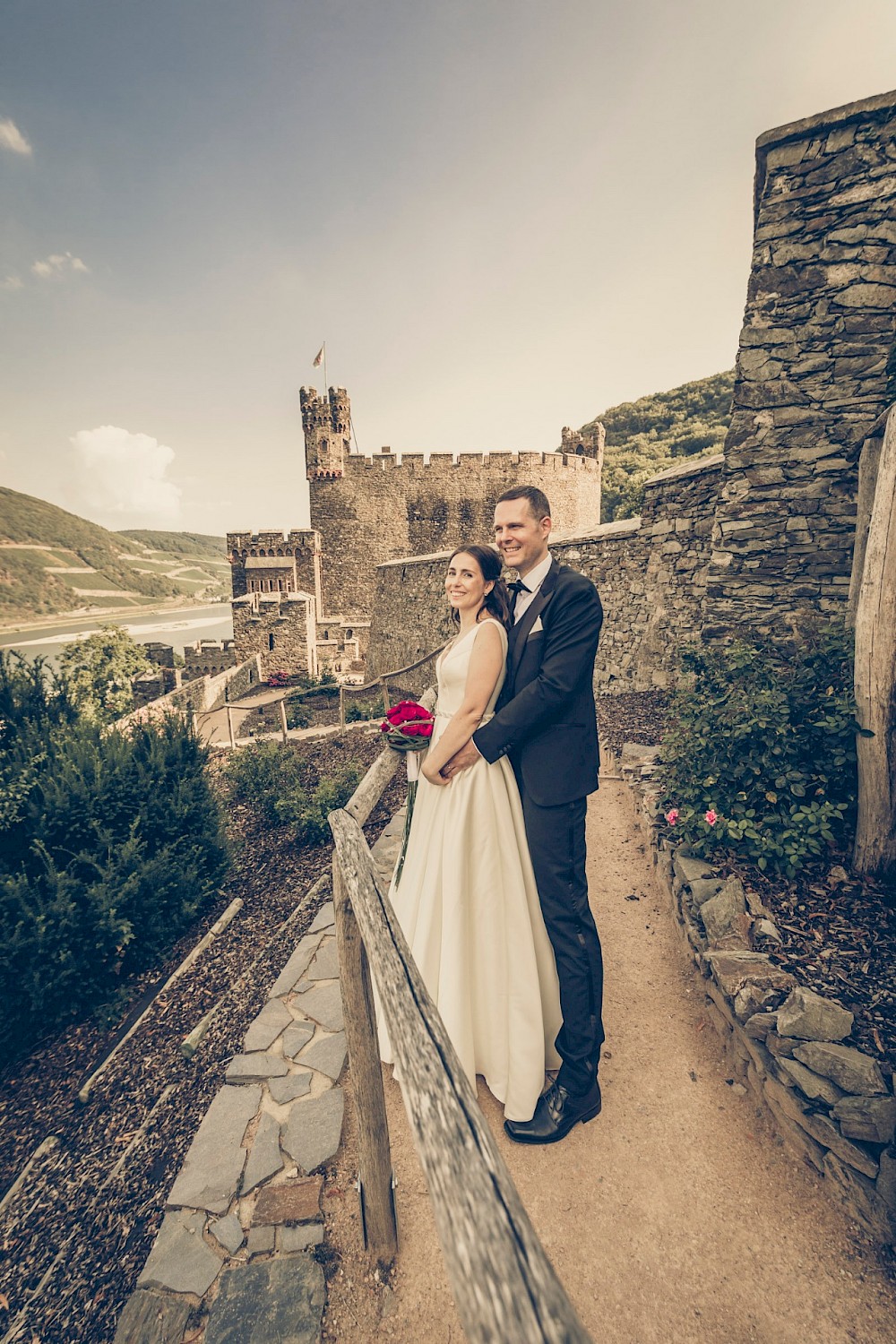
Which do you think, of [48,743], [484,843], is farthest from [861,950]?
[48,743]

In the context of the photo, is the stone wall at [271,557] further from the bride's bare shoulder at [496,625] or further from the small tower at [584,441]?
the bride's bare shoulder at [496,625]

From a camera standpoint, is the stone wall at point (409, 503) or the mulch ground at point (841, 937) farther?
the stone wall at point (409, 503)

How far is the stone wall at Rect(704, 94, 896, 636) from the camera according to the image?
3598 millimetres

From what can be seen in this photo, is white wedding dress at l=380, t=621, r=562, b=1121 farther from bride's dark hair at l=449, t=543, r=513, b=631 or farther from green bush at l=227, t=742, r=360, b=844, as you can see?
green bush at l=227, t=742, r=360, b=844

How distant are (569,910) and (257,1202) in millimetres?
1709

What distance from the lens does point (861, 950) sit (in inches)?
95.1

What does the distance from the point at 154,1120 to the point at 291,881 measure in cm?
214

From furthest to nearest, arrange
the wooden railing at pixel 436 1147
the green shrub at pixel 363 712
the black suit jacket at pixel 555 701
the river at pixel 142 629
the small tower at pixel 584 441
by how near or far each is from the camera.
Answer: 1. the river at pixel 142 629
2. the small tower at pixel 584 441
3. the green shrub at pixel 363 712
4. the black suit jacket at pixel 555 701
5. the wooden railing at pixel 436 1147

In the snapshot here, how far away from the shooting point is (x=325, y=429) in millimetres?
20922

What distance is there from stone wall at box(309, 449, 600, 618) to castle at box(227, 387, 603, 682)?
0.12 ft

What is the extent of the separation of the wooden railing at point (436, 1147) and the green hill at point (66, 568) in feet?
173

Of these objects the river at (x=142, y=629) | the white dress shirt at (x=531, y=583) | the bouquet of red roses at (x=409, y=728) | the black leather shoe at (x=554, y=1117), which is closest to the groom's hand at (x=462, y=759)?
the bouquet of red roses at (x=409, y=728)

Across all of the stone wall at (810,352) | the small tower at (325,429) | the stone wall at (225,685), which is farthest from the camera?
the small tower at (325,429)

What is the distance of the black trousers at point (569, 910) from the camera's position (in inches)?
80.7
